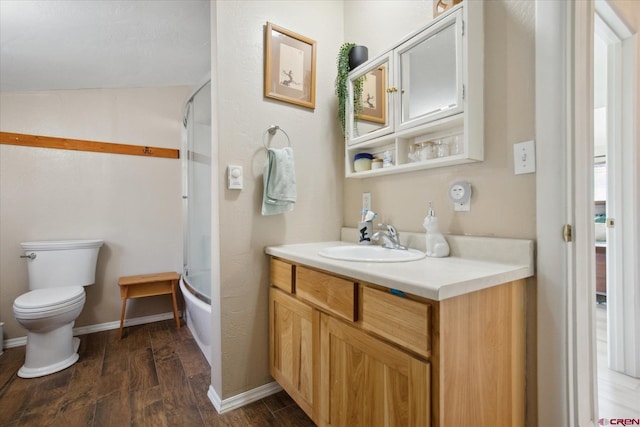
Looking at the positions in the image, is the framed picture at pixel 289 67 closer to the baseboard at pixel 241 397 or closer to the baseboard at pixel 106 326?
the baseboard at pixel 241 397

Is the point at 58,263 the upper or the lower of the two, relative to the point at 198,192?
lower

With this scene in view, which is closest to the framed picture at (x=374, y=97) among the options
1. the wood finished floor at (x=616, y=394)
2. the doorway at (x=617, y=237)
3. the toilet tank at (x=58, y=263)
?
the doorway at (x=617, y=237)

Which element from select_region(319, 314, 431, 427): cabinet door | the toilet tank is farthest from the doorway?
the toilet tank

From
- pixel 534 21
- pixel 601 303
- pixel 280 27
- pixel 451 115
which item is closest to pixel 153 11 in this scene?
pixel 280 27

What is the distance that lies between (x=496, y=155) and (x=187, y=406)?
184 cm

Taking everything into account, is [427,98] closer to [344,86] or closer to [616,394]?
[344,86]

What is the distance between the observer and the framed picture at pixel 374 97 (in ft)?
4.89

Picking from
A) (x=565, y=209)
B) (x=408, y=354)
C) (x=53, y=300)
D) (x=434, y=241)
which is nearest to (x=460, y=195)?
(x=434, y=241)

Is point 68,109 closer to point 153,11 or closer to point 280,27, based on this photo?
point 153,11

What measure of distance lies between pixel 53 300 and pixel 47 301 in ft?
0.09

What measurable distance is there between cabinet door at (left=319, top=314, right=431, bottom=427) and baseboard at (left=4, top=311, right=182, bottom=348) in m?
2.08

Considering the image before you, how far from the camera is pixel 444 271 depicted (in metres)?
0.93

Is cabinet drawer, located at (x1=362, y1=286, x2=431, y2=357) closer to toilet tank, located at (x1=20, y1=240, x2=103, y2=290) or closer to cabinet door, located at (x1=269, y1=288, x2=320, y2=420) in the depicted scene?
cabinet door, located at (x1=269, y1=288, x2=320, y2=420)

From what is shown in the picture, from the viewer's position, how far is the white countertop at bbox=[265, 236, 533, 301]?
0.78m
